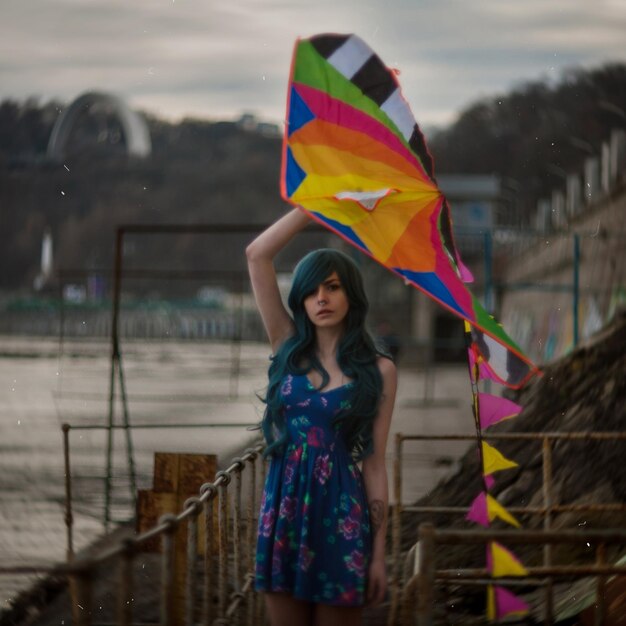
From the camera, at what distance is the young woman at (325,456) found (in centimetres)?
274

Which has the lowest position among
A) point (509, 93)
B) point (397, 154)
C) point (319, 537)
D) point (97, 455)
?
point (97, 455)

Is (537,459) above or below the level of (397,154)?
below

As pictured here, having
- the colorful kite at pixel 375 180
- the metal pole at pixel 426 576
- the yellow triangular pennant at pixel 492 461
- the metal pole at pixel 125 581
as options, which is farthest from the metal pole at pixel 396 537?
the metal pole at pixel 125 581

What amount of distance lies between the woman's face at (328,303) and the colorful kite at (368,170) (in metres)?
0.18

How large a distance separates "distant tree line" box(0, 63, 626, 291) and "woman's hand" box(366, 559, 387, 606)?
1.89 meters

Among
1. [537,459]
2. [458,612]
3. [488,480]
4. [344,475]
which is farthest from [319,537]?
[537,459]

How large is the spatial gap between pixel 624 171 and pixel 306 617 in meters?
11.1

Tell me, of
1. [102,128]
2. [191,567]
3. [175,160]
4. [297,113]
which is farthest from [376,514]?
[175,160]

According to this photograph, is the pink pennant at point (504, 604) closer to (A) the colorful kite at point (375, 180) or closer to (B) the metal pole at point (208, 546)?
(A) the colorful kite at point (375, 180)

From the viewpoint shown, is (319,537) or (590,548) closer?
(319,537)

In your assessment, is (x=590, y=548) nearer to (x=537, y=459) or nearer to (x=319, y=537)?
(x=537, y=459)

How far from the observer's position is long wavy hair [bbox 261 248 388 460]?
278 centimetres

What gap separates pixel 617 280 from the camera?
12.4 meters

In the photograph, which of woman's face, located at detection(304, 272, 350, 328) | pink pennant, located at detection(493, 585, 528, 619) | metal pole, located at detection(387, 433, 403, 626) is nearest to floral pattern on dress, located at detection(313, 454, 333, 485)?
woman's face, located at detection(304, 272, 350, 328)
